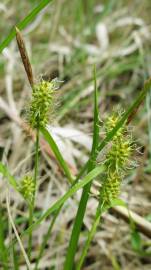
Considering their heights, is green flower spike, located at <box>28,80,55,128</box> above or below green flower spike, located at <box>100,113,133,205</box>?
above

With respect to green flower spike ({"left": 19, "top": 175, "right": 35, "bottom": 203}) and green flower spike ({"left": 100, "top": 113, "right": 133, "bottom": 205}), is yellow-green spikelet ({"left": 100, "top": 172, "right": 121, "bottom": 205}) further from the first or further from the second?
green flower spike ({"left": 19, "top": 175, "right": 35, "bottom": 203})

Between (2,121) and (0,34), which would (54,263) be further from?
(0,34)

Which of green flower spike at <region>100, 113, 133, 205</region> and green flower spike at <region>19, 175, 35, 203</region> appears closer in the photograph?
green flower spike at <region>100, 113, 133, 205</region>

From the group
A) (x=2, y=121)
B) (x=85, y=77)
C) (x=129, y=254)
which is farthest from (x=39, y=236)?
(x=85, y=77)

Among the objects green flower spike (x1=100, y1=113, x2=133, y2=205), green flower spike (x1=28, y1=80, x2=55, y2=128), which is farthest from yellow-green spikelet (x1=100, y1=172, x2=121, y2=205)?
green flower spike (x1=28, y1=80, x2=55, y2=128)

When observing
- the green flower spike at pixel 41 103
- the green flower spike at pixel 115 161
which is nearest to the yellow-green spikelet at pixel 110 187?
the green flower spike at pixel 115 161

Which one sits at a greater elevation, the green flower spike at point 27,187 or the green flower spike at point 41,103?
the green flower spike at point 41,103

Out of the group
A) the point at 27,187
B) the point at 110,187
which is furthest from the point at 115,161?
the point at 27,187

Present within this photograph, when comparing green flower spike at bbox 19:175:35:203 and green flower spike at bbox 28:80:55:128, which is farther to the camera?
green flower spike at bbox 19:175:35:203

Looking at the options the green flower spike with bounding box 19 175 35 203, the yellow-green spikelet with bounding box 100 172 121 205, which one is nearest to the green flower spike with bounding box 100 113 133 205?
the yellow-green spikelet with bounding box 100 172 121 205

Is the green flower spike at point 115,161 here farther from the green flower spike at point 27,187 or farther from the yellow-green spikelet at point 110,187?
the green flower spike at point 27,187
